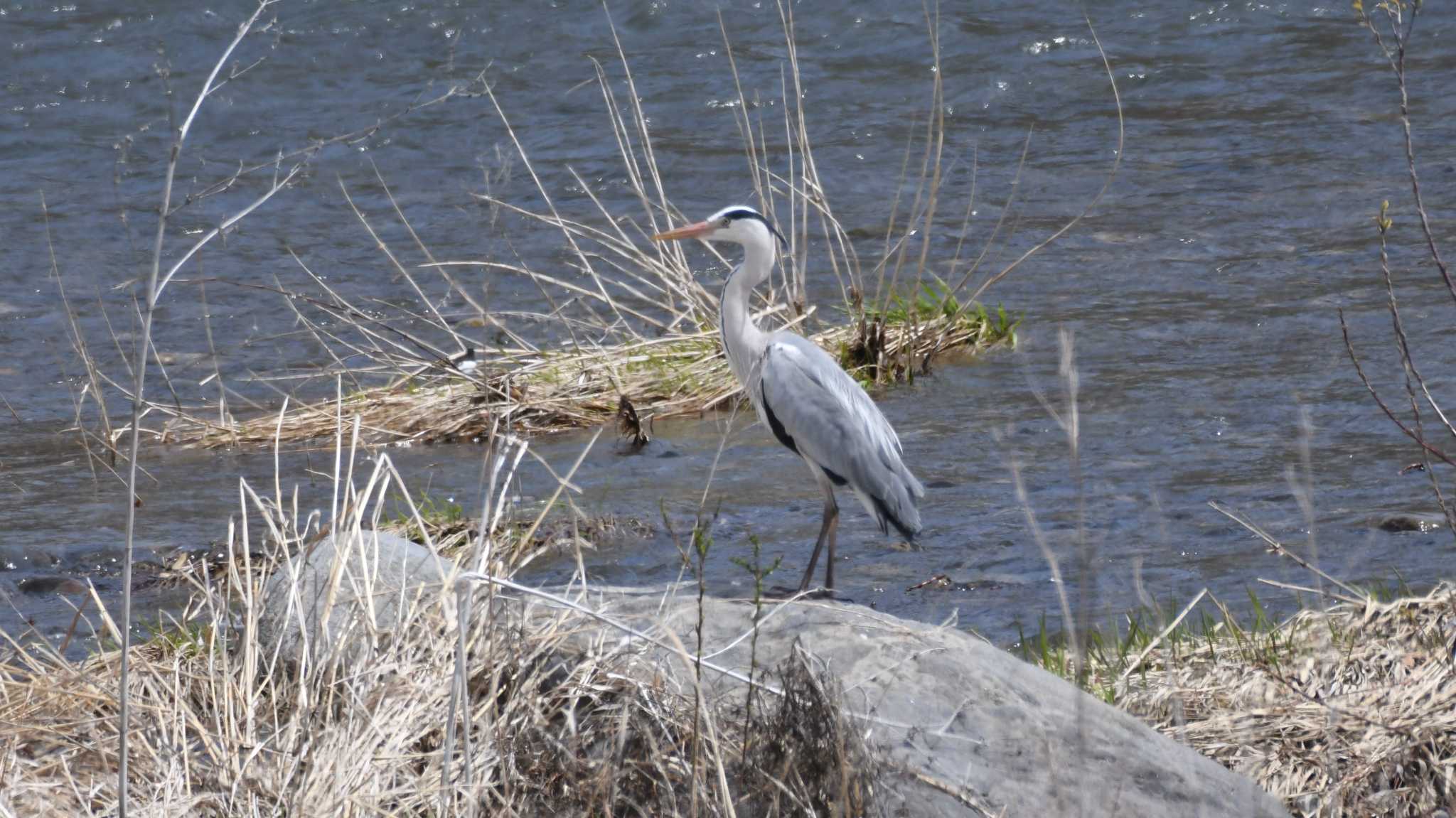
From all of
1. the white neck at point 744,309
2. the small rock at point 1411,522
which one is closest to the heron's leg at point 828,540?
the white neck at point 744,309

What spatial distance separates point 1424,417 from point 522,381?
3602 mm


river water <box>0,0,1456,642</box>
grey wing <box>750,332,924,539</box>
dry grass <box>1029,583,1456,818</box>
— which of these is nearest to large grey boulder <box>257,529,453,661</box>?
river water <box>0,0,1456,642</box>

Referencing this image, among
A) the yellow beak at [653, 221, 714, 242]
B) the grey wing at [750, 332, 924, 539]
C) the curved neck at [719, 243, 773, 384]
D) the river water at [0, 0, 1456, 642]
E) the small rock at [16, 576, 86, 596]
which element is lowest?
the river water at [0, 0, 1456, 642]

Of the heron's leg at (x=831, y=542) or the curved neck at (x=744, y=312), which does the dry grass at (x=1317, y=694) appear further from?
the curved neck at (x=744, y=312)

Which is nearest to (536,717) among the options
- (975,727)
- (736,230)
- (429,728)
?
(429,728)

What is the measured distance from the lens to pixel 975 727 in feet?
11.1

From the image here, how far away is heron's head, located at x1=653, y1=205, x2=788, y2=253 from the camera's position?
5.97 metres

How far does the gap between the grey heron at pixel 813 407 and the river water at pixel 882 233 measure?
23cm

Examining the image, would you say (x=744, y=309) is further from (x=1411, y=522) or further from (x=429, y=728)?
(x=429, y=728)

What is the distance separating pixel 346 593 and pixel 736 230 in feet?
8.37

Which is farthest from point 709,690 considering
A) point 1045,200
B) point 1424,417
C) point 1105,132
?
point 1105,132

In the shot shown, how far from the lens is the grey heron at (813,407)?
5.46 metres

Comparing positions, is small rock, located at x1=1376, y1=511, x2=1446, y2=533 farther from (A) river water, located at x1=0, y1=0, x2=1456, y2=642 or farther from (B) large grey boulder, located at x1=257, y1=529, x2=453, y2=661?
(B) large grey boulder, located at x1=257, y1=529, x2=453, y2=661

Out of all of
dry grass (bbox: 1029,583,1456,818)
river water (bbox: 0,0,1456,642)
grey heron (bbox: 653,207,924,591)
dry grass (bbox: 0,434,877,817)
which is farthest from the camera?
river water (bbox: 0,0,1456,642)
